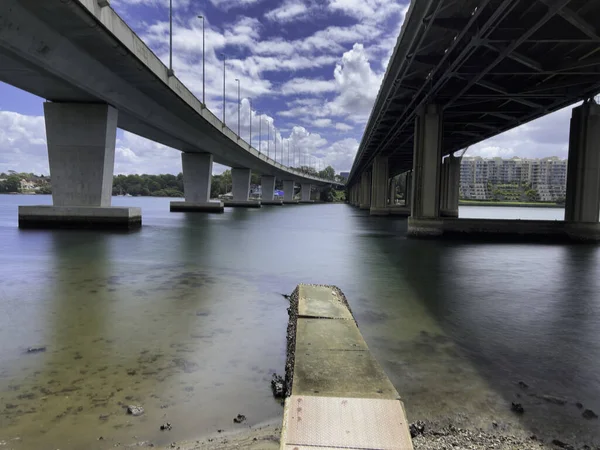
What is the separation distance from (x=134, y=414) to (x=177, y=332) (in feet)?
9.67

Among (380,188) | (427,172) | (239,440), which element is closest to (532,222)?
(427,172)

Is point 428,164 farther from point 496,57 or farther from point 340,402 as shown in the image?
point 340,402

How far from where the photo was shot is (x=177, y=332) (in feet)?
24.0

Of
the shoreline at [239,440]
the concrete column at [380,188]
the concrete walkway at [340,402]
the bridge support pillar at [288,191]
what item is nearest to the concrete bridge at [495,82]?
the concrete walkway at [340,402]

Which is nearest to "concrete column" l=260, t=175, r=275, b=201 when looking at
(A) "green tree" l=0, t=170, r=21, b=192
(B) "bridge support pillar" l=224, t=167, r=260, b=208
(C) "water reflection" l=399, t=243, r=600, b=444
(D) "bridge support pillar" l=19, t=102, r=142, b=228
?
(B) "bridge support pillar" l=224, t=167, r=260, b=208

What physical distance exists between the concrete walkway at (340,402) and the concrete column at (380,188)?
197ft

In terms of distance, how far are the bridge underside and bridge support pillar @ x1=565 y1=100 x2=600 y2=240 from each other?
1367mm

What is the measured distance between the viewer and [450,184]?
6147 centimetres

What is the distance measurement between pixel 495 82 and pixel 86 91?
2494 centimetres

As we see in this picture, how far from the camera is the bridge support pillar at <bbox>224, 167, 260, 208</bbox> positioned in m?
84.8

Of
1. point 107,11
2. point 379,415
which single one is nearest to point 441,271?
point 379,415

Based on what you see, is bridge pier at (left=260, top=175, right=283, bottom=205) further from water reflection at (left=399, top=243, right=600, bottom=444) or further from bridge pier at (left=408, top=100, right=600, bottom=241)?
water reflection at (left=399, top=243, right=600, bottom=444)

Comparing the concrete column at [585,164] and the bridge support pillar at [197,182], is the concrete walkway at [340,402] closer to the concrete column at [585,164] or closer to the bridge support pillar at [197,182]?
the concrete column at [585,164]

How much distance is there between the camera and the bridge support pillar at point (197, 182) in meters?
59.7
